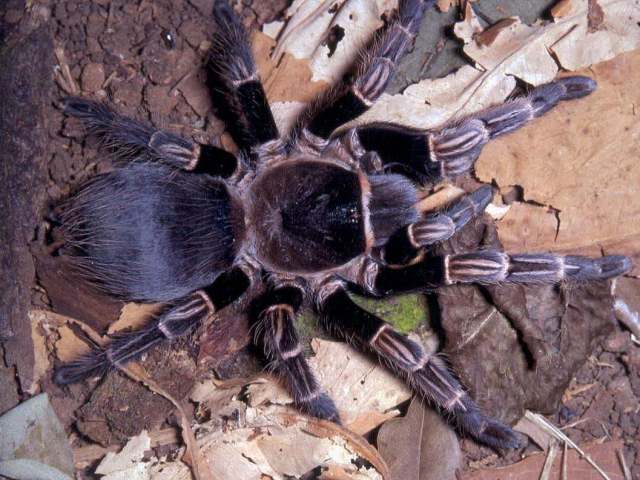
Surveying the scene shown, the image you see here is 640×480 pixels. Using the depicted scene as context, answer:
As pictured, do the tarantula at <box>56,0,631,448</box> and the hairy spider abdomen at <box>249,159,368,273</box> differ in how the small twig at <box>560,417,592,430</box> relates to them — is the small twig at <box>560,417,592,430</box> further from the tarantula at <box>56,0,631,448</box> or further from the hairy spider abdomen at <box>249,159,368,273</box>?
the hairy spider abdomen at <box>249,159,368,273</box>

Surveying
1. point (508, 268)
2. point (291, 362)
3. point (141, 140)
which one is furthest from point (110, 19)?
point (508, 268)

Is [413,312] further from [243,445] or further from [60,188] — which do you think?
[60,188]

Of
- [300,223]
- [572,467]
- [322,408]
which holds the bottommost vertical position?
[572,467]

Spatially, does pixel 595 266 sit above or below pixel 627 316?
above

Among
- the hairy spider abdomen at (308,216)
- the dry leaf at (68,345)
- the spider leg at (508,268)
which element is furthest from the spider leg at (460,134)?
the dry leaf at (68,345)

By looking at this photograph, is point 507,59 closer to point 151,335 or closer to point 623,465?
point 623,465

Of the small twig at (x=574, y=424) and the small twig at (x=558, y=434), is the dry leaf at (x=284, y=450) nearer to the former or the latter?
the small twig at (x=558, y=434)

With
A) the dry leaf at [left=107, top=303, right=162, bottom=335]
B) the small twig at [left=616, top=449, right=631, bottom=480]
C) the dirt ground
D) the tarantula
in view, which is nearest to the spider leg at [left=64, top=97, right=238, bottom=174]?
the tarantula
